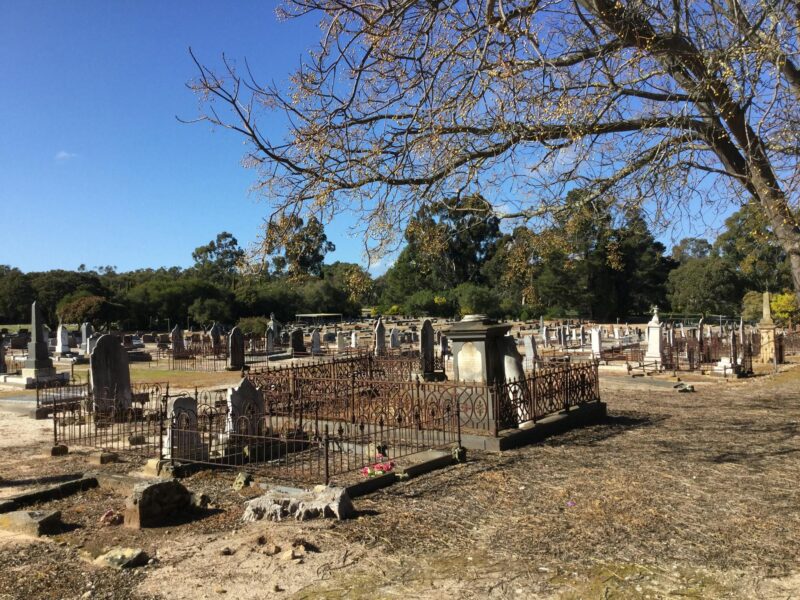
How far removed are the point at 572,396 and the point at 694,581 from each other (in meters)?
7.64

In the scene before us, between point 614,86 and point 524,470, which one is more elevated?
point 614,86

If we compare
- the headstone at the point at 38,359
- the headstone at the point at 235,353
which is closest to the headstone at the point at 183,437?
the headstone at the point at 38,359

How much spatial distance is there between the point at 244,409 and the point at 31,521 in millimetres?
4338

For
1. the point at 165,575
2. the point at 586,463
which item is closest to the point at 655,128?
the point at 586,463

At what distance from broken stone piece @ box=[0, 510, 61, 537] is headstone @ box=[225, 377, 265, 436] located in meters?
3.47

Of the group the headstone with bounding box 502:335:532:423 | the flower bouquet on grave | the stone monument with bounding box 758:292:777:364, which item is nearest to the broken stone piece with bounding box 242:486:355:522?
the flower bouquet on grave

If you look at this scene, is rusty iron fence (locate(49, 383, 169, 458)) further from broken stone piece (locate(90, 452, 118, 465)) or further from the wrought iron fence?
the wrought iron fence

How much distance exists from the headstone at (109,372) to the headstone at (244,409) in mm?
4769

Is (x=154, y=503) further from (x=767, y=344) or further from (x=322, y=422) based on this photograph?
(x=767, y=344)

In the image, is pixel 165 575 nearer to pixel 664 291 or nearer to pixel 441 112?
pixel 441 112

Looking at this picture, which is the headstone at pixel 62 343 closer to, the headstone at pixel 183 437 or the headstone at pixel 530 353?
the headstone at pixel 530 353

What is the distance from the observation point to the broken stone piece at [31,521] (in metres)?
6.20

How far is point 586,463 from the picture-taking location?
863cm

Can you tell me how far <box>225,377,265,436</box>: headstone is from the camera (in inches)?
393
